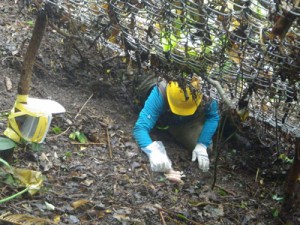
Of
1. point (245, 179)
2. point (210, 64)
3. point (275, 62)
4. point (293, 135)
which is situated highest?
point (275, 62)

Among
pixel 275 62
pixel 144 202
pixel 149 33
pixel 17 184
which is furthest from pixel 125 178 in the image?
pixel 275 62

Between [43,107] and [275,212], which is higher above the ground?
[43,107]

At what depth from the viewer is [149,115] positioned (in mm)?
4133

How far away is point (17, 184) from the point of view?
2.82 meters

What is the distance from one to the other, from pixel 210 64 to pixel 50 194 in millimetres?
1148

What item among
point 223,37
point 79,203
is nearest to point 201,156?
point 79,203

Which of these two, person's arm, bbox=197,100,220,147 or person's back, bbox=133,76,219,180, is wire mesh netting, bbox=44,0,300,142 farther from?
person's arm, bbox=197,100,220,147

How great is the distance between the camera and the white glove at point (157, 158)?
378cm

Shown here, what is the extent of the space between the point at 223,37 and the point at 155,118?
1741mm

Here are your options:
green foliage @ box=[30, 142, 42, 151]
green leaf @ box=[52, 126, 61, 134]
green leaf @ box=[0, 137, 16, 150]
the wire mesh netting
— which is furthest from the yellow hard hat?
green leaf @ box=[0, 137, 16, 150]

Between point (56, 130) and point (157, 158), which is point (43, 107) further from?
point (157, 158)

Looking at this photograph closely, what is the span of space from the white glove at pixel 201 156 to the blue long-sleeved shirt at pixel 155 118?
8 centimetres

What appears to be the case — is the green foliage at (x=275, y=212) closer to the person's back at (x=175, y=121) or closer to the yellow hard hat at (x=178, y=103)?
the person's back at (x=175, y=121)

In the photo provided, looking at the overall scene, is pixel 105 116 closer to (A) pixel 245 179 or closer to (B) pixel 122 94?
(B) pixel 122 94
